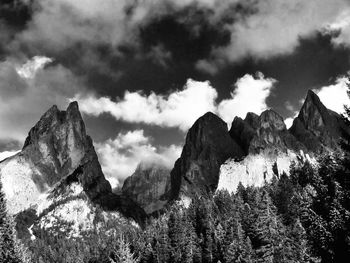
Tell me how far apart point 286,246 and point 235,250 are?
8278 mm

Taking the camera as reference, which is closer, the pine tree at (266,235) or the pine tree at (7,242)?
the pine tree at (7,242)

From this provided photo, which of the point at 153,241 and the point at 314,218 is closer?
the point at 314,218

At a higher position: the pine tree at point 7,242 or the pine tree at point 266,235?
the pine tree at point 266,235

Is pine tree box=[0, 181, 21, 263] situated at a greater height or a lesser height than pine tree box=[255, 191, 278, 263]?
lesser

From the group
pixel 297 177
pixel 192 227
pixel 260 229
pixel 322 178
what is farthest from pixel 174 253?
pixel 322 178

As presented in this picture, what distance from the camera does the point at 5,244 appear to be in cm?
3688

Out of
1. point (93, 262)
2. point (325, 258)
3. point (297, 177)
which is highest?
point (297, 177)

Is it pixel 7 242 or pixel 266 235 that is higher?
pixel 266 235

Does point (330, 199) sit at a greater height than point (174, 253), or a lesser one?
lesser

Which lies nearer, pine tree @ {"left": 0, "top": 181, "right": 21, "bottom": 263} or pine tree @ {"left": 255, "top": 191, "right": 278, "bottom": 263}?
pine tree @ {"left": 0, "top": 181, "right": 21, "bottom": 263}

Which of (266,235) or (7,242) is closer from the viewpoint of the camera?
(7,242)

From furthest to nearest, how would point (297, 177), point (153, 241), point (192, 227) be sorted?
point (297, 177) → point (153, 241) → point (192, 227)

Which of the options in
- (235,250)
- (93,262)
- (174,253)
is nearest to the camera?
(235,250)

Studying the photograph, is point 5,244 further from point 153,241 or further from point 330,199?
point 153,241
